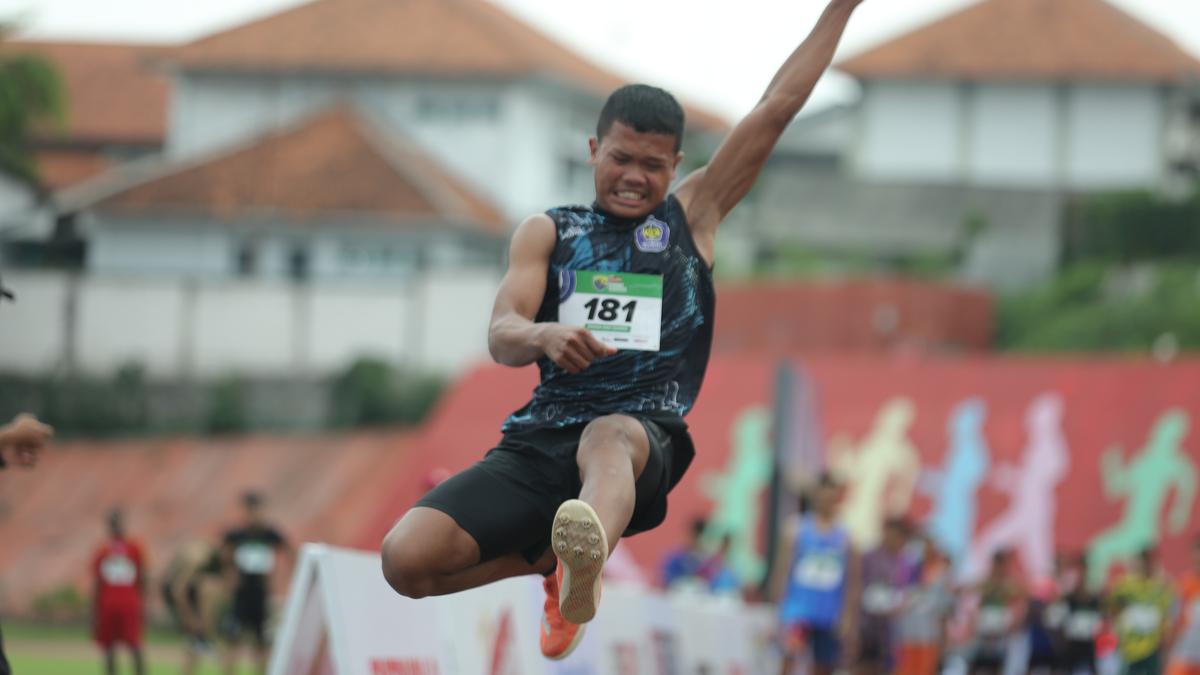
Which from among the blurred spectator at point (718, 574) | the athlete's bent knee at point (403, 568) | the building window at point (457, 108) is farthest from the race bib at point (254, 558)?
the building window at point (457, 108)

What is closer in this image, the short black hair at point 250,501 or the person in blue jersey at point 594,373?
the person in blue jersey at point 594,373

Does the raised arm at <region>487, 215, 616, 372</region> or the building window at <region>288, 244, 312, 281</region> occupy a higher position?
the raised arm at <region>487, 215, 616, 372</region>

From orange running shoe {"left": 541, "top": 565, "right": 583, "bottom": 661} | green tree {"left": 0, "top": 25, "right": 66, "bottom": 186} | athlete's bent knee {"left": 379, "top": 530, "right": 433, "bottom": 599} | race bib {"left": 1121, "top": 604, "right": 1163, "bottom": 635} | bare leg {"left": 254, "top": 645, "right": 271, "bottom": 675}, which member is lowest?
bare leg {"left": 254, "top": 645, "right": 271, "bottom": 675}

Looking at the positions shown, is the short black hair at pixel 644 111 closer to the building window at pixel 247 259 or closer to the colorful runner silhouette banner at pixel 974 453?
the colorful runner silhouette banner at pixel 974 453

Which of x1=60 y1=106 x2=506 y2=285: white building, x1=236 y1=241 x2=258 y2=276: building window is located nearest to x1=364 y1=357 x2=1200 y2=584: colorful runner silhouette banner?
x1=60 y1=106 x2=506 y2=285: white building

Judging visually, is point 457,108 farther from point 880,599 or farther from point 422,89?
point 880,599

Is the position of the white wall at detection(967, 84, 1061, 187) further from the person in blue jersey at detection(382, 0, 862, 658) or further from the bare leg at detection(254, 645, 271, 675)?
the person in blue jersey at detection(382, 0, 862, 658)

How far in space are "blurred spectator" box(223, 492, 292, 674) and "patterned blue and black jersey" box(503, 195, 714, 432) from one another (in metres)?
13.2

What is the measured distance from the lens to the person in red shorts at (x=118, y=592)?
19719 millimetres

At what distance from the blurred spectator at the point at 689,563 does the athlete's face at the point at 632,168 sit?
12.9 metres

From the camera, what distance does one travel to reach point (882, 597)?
18.9 metres

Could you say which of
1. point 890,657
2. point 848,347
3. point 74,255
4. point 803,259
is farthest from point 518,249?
point 74,255

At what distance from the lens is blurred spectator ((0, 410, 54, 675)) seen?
718 cm

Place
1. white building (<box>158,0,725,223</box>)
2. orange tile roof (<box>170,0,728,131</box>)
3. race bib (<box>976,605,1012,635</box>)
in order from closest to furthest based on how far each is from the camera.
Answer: race bib (<box>976,605,1012,635</box>) → white building (<box>158,0,725,223</box>) → orange tile roof (<box>170,0,728,131</box>)
